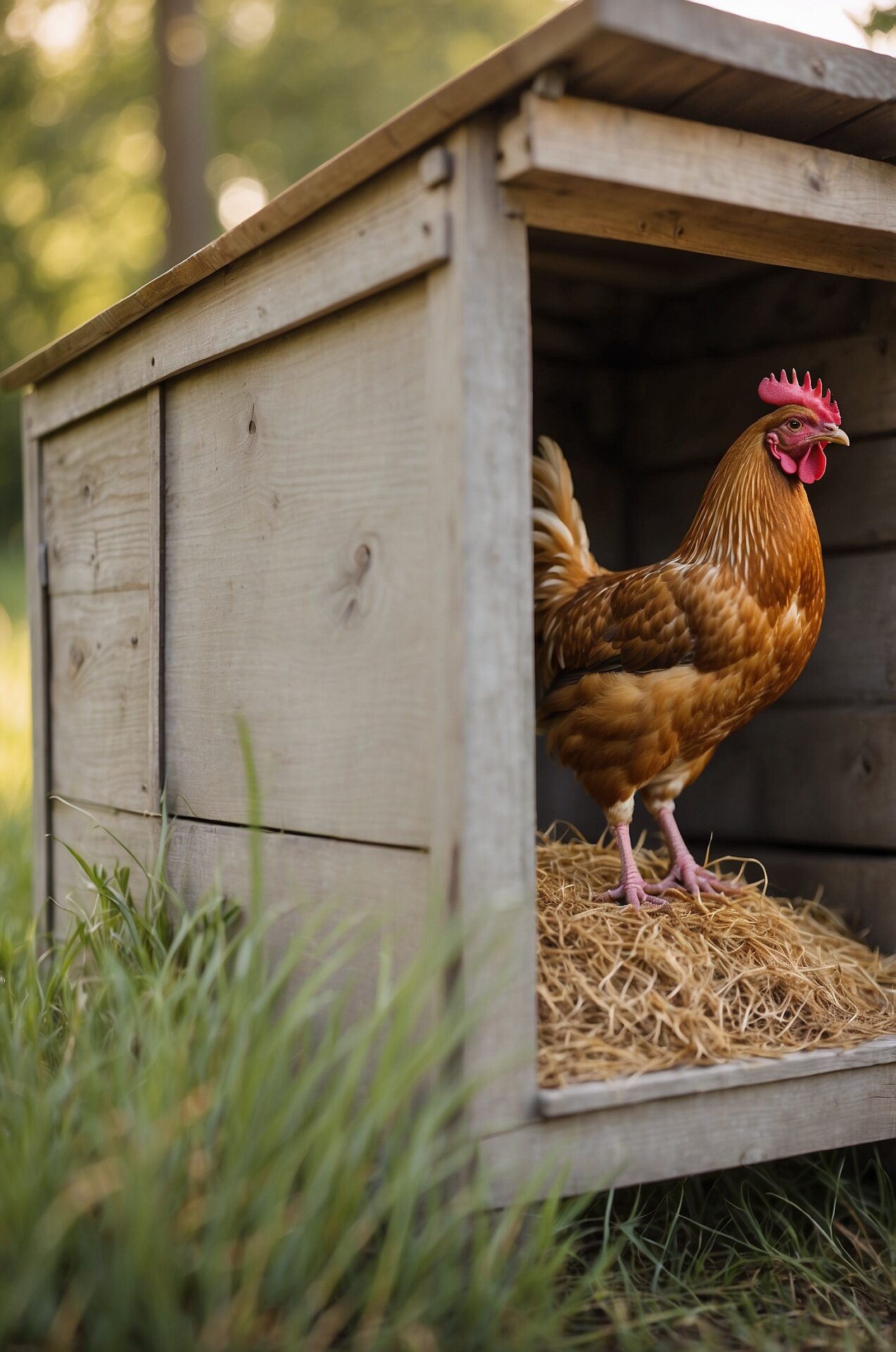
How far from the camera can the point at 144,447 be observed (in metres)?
3.13

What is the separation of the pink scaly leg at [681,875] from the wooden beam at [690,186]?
1.36m

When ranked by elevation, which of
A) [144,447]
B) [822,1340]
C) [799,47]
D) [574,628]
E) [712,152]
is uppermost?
[799,47]

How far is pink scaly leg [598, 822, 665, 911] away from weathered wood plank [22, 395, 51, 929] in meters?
1.86

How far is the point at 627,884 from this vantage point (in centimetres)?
285

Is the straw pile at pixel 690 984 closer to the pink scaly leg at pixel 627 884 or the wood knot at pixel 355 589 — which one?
the pink scaly leg at pixel 627 884

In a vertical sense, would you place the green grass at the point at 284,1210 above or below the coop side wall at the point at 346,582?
below

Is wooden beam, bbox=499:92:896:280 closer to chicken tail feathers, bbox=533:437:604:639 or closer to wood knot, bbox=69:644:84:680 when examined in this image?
chicken tail feathers, bbox=533:437:604:639

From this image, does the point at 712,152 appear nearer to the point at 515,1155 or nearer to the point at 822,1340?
the point at 515,1155

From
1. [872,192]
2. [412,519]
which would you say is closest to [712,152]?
[872,192]

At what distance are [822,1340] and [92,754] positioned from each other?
2347 mm

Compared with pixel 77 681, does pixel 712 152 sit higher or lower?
higher

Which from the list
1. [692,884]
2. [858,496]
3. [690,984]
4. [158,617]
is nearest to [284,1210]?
[690,984]

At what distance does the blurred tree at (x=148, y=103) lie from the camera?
11.3 meters

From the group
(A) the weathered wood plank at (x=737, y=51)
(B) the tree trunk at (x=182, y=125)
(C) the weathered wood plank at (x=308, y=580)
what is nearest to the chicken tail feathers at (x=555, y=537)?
(C) the weathered wood plank at (x=308, y=580)
